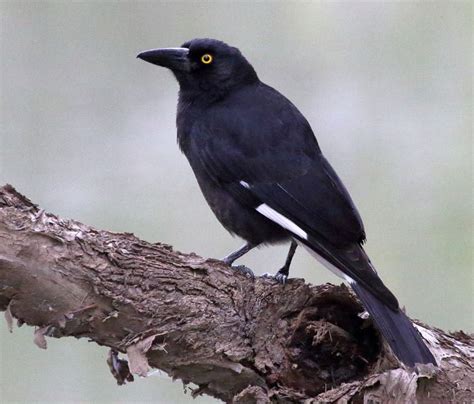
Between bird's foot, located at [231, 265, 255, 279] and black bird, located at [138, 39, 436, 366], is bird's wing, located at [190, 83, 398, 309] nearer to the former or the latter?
black bird, located at [138, 39, 436, 366]

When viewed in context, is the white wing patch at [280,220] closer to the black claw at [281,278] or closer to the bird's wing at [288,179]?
the bird's wing at [288,179]

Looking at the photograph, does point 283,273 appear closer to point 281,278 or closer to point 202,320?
point 281,278

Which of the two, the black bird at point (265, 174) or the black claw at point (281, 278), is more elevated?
the black bird at point (265, 174)

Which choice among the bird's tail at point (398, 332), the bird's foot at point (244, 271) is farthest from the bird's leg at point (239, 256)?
the bird's tail at point (398, 332)

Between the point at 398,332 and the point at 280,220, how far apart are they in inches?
26.9

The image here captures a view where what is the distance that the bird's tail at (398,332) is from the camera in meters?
3.14

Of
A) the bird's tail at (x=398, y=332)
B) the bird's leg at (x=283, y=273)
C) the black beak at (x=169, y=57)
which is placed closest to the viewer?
the bird's tail at (x=398, y=332)

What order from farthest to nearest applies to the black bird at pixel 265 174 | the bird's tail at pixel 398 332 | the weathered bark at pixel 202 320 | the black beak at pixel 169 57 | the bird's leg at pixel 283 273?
the black beak at pixel 169 57 → the bird's leg at pixel 283 273 → the black bird at pixel 265 174 → the bird's tail at pixel 398 332 → the weathered bark at pixel 202 320

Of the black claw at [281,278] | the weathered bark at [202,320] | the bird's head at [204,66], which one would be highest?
the bird's head at [204,66]

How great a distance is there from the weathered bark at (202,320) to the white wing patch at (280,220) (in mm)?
209

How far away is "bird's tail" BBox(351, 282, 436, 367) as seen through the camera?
3.14 m

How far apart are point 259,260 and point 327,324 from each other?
6.08ft

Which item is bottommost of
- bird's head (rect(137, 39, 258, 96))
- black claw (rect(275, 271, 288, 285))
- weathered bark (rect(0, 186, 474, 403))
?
weathered bark (rect(0, 186, 474, 403))

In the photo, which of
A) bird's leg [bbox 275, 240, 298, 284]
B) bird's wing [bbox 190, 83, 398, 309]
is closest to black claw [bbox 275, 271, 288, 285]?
bird's leg [bbox 275, 240, 298, 284]
